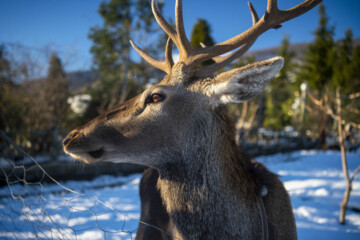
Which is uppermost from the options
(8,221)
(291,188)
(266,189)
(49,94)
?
(49,94)

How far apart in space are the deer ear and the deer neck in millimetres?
332

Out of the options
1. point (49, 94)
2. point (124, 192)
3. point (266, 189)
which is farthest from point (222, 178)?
point (49, 94)

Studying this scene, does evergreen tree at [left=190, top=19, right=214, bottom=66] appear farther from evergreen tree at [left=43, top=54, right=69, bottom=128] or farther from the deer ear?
the deer ear

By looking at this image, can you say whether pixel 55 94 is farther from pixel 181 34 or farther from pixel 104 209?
pixel 181 34

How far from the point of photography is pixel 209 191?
1.79m

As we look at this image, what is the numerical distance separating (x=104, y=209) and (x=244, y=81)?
3.87m

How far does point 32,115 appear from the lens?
26.7 feet

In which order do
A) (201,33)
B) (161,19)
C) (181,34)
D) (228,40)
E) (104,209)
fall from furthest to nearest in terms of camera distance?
(201,33), (104,209), (161,19), (181,34), (228,40)

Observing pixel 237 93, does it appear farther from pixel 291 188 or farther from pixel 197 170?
pixel 291 188

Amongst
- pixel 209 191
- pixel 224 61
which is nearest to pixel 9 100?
pixel 224 61

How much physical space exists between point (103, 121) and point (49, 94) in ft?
25.1

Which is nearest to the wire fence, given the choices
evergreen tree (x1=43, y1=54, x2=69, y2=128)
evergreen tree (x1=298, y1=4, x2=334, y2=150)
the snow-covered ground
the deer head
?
the snow-covered ground

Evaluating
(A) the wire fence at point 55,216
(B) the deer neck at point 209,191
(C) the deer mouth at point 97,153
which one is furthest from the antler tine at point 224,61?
(A) the wire fence at point 55,216

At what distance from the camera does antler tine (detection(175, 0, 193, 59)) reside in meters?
2.24
